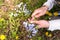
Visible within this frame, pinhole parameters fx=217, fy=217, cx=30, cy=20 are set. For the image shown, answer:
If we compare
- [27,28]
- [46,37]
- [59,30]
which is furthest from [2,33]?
[59,30]

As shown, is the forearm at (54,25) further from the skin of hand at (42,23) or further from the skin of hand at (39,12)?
the skin of hand at (39,12)

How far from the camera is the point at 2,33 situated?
2.04 metres

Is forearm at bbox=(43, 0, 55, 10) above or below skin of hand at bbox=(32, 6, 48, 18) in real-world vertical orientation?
above

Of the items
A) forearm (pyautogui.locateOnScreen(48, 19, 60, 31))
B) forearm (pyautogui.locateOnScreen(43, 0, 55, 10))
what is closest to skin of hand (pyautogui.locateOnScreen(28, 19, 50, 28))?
forearm (pyautogui.locateOnScreen(48, 19, 60, 31))

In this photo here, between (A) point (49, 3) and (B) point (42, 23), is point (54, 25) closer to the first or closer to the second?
(B) point (42, 23)

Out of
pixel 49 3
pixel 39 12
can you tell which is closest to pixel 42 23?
pixel 39 12

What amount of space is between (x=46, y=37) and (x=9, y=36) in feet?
1.16

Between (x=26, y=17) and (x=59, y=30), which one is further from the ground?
(x=26, y=17)

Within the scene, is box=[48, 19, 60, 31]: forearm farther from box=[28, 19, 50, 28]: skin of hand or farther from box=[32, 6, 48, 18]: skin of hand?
box=[32, 6, 48, 18]: skin of hand

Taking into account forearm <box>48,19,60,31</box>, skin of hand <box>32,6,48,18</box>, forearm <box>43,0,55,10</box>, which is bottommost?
forearm <box>48,19,60,31</box>

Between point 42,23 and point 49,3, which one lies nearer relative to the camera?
point 42,23

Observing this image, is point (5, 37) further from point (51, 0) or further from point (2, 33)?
point (51, 0)

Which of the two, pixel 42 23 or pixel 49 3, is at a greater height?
pixel 49 3

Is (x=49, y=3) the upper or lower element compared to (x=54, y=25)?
upper
